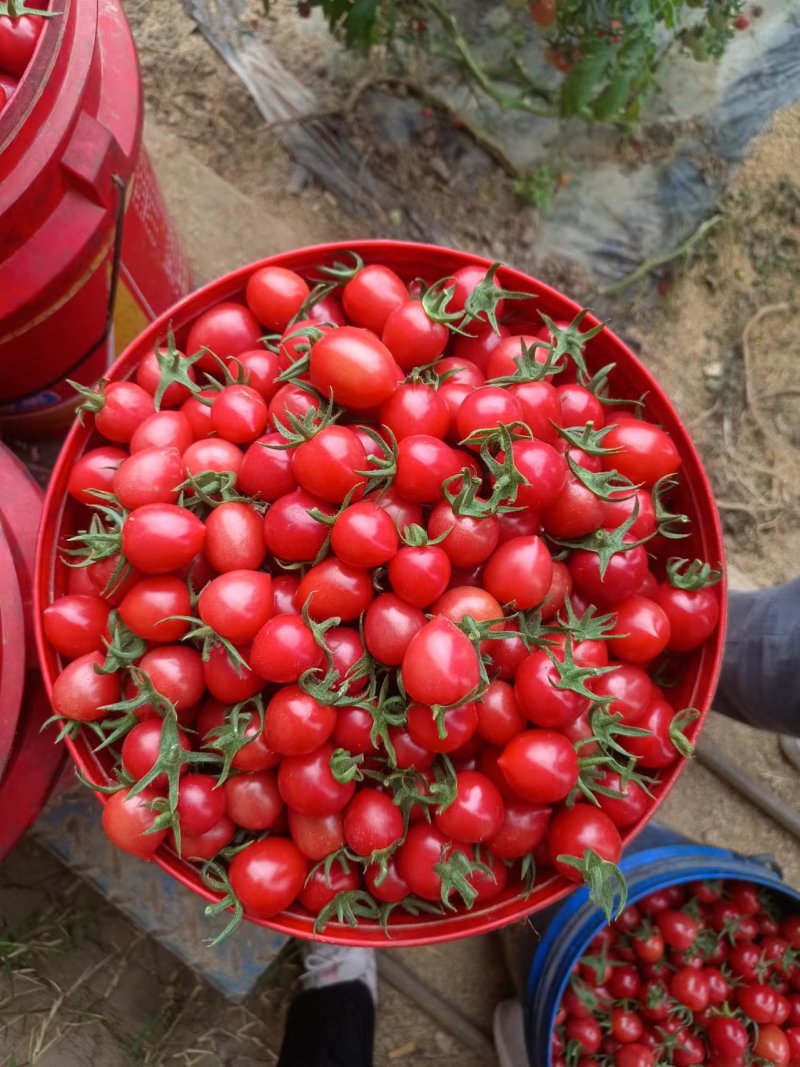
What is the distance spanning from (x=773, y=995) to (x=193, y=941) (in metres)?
1.29

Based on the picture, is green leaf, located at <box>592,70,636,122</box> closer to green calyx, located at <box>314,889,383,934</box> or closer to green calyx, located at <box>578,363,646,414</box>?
green calyx, located at <box>578,363,646,414</box>

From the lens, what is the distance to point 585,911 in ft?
5.50

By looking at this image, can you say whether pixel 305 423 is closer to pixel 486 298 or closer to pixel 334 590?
pixel 334 590

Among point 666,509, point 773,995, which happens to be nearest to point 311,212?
point 666,509

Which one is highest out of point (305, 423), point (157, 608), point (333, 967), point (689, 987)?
point (305, 423)

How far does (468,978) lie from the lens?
202 cm

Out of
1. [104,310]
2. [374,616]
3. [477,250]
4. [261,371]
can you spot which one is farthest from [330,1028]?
[477,250]

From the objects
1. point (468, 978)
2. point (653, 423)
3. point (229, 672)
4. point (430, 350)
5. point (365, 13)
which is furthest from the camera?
point (468, 978)

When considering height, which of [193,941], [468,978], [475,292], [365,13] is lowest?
[468,978]

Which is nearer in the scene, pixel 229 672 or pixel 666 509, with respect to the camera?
pixel 229 672

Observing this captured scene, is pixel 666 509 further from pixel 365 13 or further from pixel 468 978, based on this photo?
pixel 468 978

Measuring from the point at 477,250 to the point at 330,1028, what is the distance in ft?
6.43

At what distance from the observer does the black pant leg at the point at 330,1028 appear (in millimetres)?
1816

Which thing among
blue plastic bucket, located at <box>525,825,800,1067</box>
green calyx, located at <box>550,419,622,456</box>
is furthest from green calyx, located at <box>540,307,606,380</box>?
blue plastic bucket, located at <box>525,825,800,1067</box>
